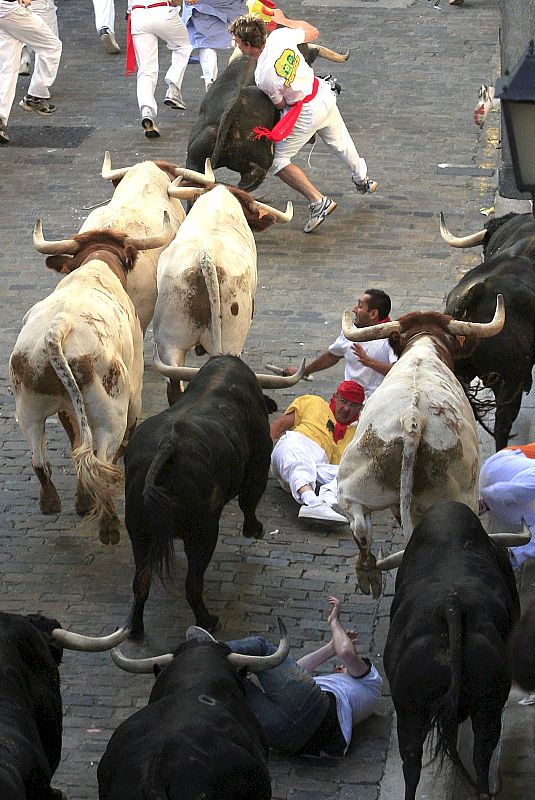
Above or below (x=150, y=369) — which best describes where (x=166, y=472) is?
above

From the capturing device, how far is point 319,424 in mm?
9164

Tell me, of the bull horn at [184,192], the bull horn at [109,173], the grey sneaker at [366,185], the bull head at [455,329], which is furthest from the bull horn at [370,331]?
the grey sneaker at [366,185]

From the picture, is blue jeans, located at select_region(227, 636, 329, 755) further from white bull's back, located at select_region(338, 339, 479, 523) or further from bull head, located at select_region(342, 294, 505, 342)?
bull head, located at select_region(342, 294, 505, 342)

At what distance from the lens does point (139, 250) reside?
31.7 feet

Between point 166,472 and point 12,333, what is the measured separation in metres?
4.68

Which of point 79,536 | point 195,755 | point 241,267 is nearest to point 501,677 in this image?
point 195,755

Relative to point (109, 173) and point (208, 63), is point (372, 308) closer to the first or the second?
point (109, 173)

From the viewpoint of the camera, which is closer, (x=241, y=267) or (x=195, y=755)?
(x=195, y=755)

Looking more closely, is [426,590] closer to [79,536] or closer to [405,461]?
[405,461]

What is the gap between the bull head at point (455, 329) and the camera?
7883mm

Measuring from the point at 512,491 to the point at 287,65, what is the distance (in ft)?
22.1

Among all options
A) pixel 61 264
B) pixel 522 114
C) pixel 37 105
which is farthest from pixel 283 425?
pixel 37 105

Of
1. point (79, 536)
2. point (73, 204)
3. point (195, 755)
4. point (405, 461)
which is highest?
point (195, 755)

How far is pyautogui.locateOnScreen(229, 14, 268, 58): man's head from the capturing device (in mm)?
12852
